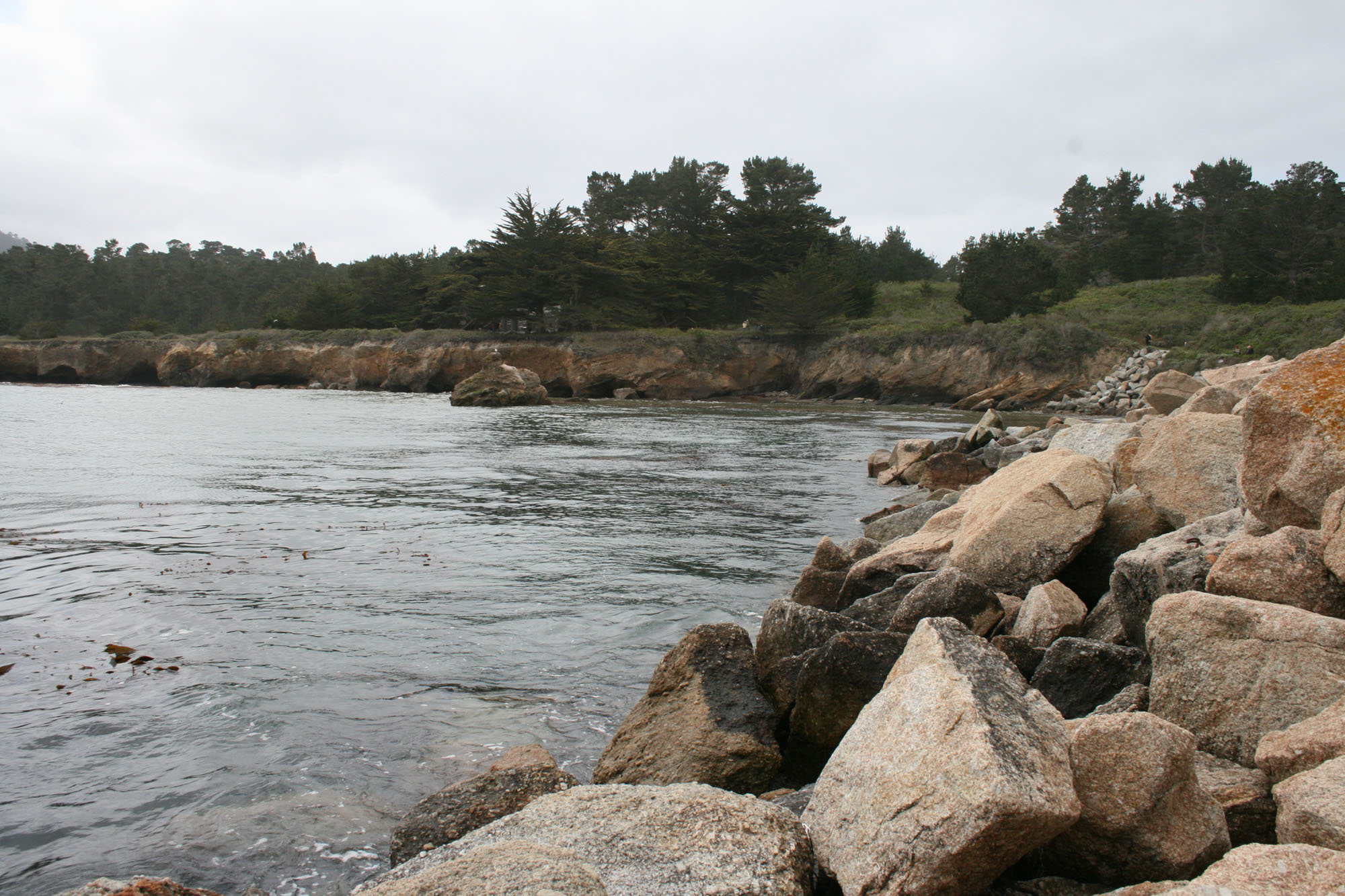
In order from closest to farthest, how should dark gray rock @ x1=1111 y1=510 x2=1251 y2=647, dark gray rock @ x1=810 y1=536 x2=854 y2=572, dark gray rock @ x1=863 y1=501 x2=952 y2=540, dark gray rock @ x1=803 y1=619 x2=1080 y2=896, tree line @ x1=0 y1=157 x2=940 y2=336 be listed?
dark gray rock @ x1=803 y1=619 x2=1080 y2=896 → dark gray rock @ x1=1111 y1=510 x2=1251 y2=647 → dark gray rock @ x1=810 y1=536 x2=854 y2=572 → dark gray rock @ x1=863 y1=501 x2=952 y2=540 → tree line @ x1=0 y1=157 x2=940 y2=336

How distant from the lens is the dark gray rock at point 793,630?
15.5ft

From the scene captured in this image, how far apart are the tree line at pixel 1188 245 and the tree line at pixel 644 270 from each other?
384 inches

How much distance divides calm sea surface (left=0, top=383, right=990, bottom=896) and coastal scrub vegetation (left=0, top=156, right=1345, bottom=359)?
33.3 meters

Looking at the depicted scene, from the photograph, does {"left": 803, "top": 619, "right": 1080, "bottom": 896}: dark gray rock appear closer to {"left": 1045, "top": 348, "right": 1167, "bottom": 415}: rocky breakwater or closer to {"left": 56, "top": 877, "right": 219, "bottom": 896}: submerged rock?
{"left": 56, "top": 877, "right": 219, "bottom": 896}: submerged rock

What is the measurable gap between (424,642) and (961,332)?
4176 cm

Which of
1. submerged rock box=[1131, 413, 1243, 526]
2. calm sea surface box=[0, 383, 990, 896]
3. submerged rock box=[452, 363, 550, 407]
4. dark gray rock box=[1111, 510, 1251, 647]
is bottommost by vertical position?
calm sea surface box=[0, 383, 990, 896]

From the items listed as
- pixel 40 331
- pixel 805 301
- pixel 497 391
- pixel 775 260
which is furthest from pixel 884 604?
pixel 40 331

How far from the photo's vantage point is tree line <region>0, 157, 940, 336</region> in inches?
2101

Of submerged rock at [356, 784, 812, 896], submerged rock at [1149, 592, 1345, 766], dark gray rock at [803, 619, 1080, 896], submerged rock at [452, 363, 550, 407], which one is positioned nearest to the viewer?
dark gray rock at [803, 619, 1080, 896]

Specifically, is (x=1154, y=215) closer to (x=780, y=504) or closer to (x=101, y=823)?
(x=780, y=504)

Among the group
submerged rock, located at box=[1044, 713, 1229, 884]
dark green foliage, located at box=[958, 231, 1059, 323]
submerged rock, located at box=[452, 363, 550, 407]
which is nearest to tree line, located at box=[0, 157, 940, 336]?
dark green foliage, located at box=[958, 231, 1059, 323]

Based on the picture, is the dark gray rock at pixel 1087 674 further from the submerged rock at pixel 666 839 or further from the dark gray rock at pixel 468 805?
the dark gray rock at pixel 468 805

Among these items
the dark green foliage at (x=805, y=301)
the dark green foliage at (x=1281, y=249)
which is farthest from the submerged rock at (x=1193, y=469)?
the dark green foliage at (x=1281, y=249)

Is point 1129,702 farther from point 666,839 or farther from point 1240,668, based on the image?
point 666,839
